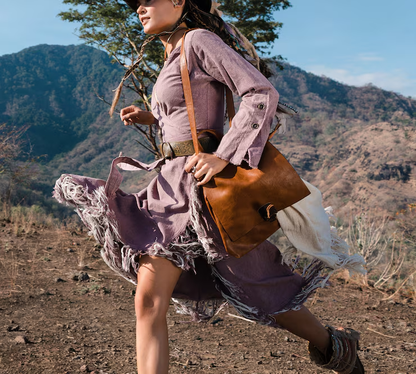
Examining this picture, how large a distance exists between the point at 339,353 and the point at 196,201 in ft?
3.91

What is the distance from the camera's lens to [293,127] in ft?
123

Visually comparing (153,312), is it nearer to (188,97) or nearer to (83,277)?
(188,97)

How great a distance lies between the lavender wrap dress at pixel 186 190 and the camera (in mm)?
A: 1540

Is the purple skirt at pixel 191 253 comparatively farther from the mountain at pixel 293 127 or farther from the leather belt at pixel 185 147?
the mountain at pixel 293 127

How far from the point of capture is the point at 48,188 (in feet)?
108

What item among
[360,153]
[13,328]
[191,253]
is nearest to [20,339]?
[13,328]

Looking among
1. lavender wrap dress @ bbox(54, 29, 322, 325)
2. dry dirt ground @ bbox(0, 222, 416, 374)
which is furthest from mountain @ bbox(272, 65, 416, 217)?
lavender wrap dress @ bbox(54, 29, 322, 325)

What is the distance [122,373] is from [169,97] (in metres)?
1.69

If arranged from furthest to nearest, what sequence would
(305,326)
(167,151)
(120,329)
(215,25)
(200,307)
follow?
(120,329), (200,307), (305,326), (215,25), (167,151)

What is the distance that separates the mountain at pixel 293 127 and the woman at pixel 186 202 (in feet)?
2.90

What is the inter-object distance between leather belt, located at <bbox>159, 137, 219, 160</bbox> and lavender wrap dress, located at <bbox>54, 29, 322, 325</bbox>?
0.08 ft

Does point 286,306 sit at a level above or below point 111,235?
below

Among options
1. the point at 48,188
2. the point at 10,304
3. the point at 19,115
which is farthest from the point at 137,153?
the point at 10,304

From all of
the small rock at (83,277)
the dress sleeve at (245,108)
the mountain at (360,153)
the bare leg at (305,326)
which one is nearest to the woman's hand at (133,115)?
the dress sleeve at (245,108)
